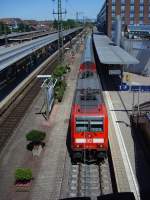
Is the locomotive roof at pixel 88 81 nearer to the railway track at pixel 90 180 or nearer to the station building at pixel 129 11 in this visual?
the railway track at pixel 90 180

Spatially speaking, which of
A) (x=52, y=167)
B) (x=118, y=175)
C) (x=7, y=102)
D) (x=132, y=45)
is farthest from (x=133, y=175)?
(x=132, y=45)

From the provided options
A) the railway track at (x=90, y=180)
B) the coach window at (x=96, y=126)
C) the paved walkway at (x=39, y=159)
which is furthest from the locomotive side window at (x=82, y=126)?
the paved walkway at (x=39, y=159)

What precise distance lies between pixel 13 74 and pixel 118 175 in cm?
3076

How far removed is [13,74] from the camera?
146 feet

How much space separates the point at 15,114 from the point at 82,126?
11207 millimetres

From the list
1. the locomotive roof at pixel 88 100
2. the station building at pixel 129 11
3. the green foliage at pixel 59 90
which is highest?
the station building at pixel 129 11

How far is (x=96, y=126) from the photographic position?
57.3 ft

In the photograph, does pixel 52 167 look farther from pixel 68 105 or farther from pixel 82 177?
pixel 68 105

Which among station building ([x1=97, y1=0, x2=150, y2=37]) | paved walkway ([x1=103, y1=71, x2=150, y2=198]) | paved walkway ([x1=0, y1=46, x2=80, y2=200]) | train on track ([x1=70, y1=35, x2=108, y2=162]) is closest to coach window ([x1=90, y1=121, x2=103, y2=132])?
train on track ([x1=70, y1=35, x2=108, y2=162])

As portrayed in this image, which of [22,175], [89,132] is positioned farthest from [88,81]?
[22,175]

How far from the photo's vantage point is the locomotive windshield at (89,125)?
56.8ft

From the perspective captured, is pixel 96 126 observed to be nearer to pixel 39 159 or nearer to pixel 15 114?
pixel 39 159

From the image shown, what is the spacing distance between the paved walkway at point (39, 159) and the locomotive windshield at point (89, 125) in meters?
2.36

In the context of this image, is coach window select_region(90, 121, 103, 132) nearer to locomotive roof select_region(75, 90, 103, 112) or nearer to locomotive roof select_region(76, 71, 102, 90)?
locomotive roof select_region(75, 90, 103, 112)
